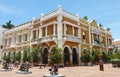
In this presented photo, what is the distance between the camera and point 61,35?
82.1ft

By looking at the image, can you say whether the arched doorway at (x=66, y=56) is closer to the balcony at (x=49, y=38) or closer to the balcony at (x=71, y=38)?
the balcony at (x=71, y=38)

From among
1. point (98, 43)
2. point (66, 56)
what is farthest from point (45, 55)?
point (98, 43)

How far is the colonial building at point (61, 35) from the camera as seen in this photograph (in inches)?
1019

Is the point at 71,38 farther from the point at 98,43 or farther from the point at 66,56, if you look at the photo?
the point at 98,43

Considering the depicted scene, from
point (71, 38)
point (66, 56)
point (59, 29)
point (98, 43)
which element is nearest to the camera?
point (59, 29)

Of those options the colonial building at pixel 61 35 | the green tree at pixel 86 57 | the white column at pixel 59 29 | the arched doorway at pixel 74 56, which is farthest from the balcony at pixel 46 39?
the green tree at pixel 86 57

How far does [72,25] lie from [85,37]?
16.2ft

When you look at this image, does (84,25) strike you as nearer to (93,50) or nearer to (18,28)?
(93,50)

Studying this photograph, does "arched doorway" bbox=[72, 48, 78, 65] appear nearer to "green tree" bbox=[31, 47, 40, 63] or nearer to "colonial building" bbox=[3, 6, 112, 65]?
"colonial building" bbox=[3, 6, 112, 65]

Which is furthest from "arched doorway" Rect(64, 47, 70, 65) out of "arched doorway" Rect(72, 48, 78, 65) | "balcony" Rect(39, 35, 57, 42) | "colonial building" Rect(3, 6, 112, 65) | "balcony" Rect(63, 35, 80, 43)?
"balcony" Rect(39, 35, 57, 42)

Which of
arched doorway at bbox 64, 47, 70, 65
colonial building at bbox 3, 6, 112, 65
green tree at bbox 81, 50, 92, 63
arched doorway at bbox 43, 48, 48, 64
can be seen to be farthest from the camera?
arched doorway at bbox 43, 48, 48, 64

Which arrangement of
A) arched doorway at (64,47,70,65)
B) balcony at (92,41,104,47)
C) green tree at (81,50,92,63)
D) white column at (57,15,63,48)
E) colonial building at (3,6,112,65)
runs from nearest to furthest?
white column at (57,15,63,48) → colonial building at (3,6,112,65) → arched doorway at (64,47,70,65) → green tree at (81,50,92,63) → balcony at (92,41,104,47)

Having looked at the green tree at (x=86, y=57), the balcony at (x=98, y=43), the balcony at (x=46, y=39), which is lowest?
the green tree at (x=86, y=57)

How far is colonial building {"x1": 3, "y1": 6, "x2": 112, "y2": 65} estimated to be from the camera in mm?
25873
